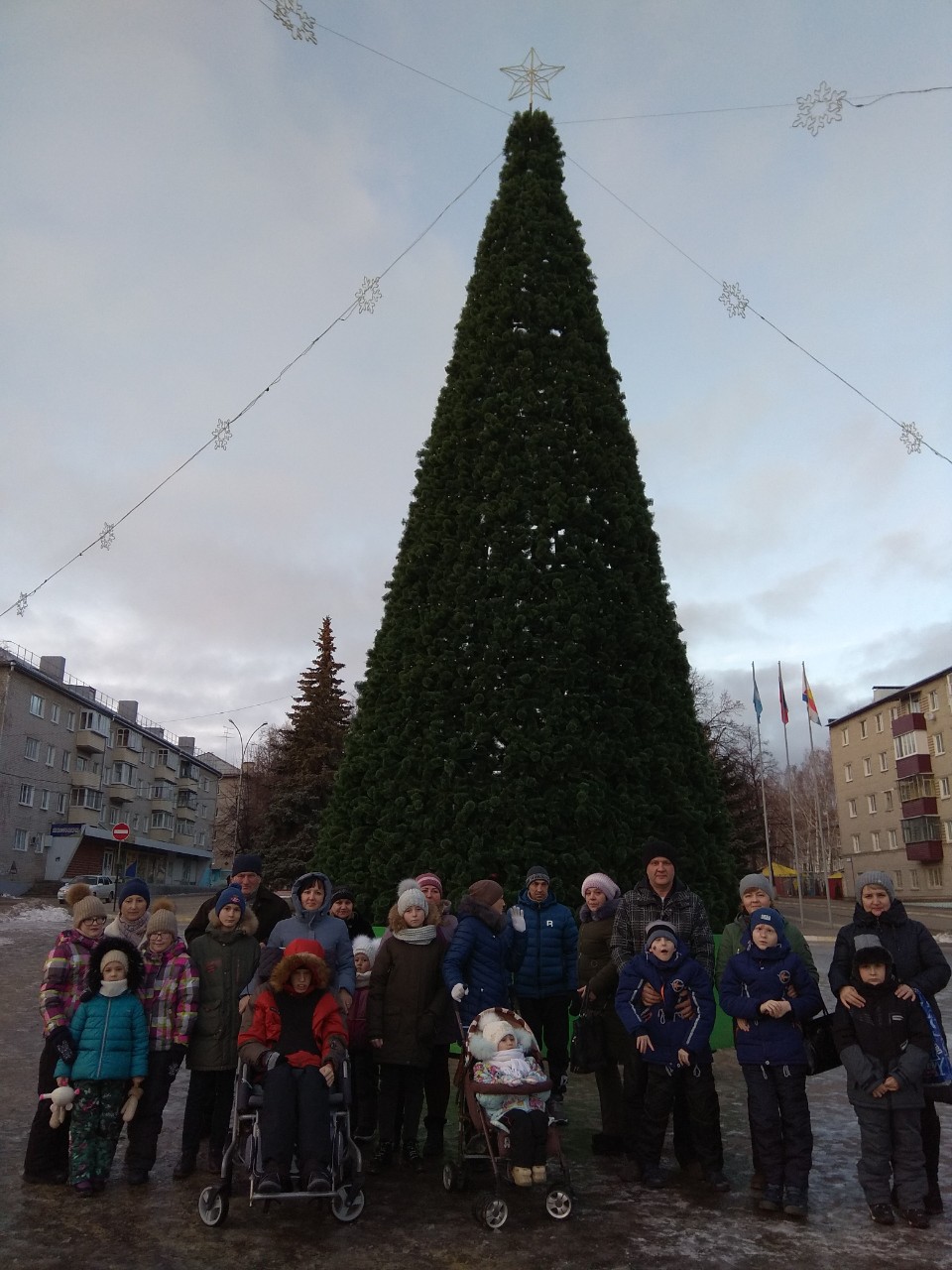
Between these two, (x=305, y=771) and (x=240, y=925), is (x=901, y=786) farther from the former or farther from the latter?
(x=240, y=925)

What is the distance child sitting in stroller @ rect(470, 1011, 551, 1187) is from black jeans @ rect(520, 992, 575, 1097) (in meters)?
1.18

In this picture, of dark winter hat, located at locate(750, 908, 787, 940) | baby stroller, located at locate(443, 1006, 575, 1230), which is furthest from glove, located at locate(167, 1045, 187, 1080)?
dark winter hat, located at locate(750, 908, 787, 940)

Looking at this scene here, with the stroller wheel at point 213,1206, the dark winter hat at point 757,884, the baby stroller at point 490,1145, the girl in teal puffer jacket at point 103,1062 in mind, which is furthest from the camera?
the dark winter hat at point 757,884

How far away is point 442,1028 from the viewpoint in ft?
19.6

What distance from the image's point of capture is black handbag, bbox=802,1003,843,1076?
5234 mm

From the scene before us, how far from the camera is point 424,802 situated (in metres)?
9.07

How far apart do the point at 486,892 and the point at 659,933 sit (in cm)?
121

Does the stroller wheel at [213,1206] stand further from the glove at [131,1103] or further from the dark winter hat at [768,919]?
the dark winter hat at [768,919]

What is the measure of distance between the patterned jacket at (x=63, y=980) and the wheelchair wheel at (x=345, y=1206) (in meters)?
1.87

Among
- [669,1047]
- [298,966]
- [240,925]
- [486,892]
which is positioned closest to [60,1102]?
[240,925]

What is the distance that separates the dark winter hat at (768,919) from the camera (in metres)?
5.38

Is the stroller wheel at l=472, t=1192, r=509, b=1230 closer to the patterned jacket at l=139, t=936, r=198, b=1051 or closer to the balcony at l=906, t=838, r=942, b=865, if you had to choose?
the patterned jacket at l=139, t=936, r=198, b=1051

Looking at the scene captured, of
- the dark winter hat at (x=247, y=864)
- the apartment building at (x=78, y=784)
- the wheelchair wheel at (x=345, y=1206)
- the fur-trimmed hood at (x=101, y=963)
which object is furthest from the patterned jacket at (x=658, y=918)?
the apartment building at (x=78, y=784)

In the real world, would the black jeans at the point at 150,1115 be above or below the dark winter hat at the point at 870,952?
below
